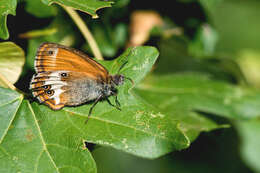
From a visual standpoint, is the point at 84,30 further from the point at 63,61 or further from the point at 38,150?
the point at 38,150

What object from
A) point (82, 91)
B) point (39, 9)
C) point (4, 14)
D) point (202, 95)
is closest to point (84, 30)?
point (39, 9)

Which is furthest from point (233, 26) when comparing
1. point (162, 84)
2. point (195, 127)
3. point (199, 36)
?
point (195, 127)

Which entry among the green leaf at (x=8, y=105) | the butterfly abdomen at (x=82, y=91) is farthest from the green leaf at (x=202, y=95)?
the green leaf at (x=8, y=105)

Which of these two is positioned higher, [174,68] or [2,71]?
[2,71]

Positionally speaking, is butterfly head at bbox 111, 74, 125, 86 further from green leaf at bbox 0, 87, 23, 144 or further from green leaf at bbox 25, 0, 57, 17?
green leaf at bbox 25, 0, 57, 17

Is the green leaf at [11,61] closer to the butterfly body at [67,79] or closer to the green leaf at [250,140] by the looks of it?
the butterfly body at [67,79]

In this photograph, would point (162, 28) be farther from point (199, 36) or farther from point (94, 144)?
point (94, 144)

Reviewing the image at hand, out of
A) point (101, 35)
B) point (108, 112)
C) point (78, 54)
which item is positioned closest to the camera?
point (108, 112)
